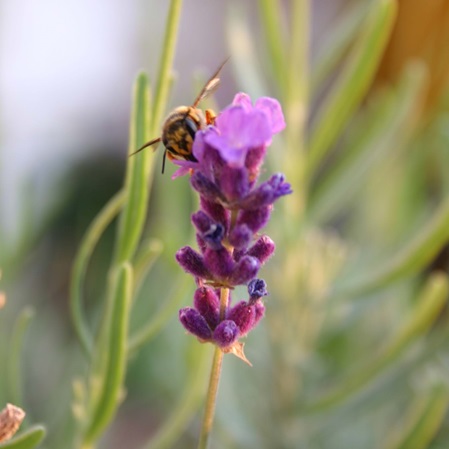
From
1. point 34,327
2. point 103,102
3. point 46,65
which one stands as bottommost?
point 34,327

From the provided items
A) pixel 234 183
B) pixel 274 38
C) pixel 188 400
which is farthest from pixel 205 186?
pixel 274 38

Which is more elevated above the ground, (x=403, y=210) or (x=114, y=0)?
(x=114, y=0)

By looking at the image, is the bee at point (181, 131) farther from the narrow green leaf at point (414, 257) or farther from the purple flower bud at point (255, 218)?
the narrow green leaf at point (414, 257)

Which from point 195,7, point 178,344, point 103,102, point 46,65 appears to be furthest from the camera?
point 195,7

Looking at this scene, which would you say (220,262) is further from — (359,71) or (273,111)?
(359,71)

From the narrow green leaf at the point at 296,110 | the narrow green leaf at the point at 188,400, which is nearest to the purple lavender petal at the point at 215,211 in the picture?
the narrow green leaf at the point at 188,400

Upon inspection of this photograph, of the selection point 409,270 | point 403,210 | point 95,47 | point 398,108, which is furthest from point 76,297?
point 95,47

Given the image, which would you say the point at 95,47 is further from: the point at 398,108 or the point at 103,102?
the point at 398,108
